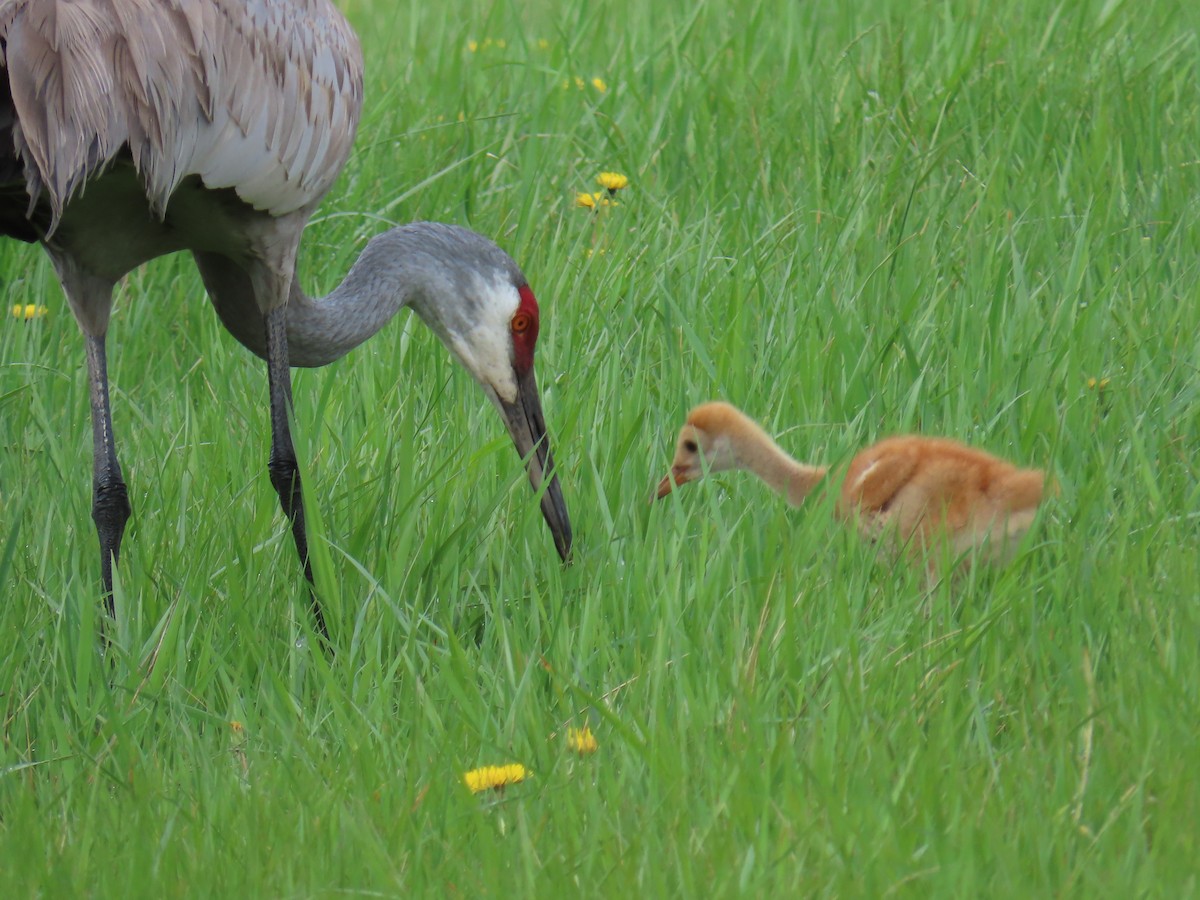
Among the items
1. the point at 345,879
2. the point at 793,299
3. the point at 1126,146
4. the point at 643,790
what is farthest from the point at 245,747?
the point at 1126,146

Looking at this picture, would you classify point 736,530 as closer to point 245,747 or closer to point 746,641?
point 746,641

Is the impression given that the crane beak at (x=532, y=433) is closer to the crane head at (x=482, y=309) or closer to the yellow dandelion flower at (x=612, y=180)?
the crane head at (x=482, y=309)

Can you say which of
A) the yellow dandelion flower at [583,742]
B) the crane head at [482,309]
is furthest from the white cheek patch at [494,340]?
the yellow dandelion flower at [583,742]

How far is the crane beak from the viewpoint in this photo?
369cm

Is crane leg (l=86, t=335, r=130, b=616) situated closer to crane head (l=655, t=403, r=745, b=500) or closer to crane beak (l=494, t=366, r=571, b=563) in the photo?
crane beak (l=494, t=366, r=571, b=563)

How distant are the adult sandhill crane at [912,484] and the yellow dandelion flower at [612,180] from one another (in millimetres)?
1696

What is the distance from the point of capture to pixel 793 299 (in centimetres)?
448

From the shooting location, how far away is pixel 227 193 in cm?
370

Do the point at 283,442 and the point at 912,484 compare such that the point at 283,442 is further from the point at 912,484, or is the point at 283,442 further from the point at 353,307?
the point at 912,484

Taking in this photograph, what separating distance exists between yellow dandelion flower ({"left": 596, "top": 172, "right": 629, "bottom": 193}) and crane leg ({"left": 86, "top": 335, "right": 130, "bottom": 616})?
185 centimetres

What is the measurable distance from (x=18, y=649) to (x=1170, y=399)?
2.60 m

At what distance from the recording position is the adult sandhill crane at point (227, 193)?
123 inches

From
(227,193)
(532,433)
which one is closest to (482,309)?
(532,433)

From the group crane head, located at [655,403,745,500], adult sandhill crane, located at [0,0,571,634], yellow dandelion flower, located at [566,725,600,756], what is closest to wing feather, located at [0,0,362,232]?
adult sandhill crane, located at [0,0,571,634]
